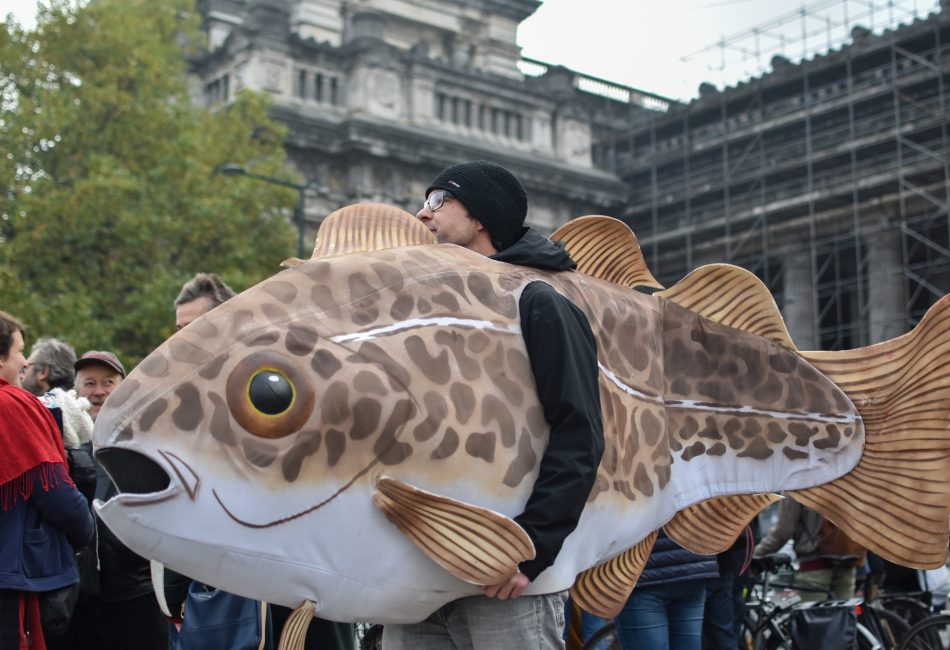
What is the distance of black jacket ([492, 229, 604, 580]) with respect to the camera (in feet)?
8.82

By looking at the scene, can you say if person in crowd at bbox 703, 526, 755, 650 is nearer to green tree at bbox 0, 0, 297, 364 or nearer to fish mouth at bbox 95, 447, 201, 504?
fish mouth at bbox 95, 447, 201, 504

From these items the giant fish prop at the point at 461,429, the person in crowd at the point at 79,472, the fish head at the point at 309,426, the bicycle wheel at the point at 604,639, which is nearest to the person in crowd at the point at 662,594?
the bicycle wheel at the point at 604,639

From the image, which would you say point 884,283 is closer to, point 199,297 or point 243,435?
point 199,297

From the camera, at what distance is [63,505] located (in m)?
4.80

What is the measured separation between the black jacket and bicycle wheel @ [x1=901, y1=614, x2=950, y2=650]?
5.79 m

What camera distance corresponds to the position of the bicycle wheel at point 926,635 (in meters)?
7.79

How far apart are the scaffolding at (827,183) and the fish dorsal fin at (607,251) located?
86.4ft

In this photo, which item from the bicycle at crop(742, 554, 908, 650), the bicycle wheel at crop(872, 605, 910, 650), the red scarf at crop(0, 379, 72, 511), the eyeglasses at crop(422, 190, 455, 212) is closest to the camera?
the eyeglasses at crop(422, 190, 455, 212)

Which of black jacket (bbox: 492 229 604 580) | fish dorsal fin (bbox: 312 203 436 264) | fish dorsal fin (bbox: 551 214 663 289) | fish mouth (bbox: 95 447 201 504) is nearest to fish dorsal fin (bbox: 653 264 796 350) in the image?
fish dorsal fin (bbox: 551 214 663 289)

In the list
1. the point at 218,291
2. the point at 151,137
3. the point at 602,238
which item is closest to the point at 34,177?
the point at 151,137

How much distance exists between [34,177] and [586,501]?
62.7ft

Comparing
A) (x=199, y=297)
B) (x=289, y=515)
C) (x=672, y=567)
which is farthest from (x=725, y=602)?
(x=289, y=515)

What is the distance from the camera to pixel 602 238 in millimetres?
3348

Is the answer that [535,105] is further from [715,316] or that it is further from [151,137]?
[715,316]
